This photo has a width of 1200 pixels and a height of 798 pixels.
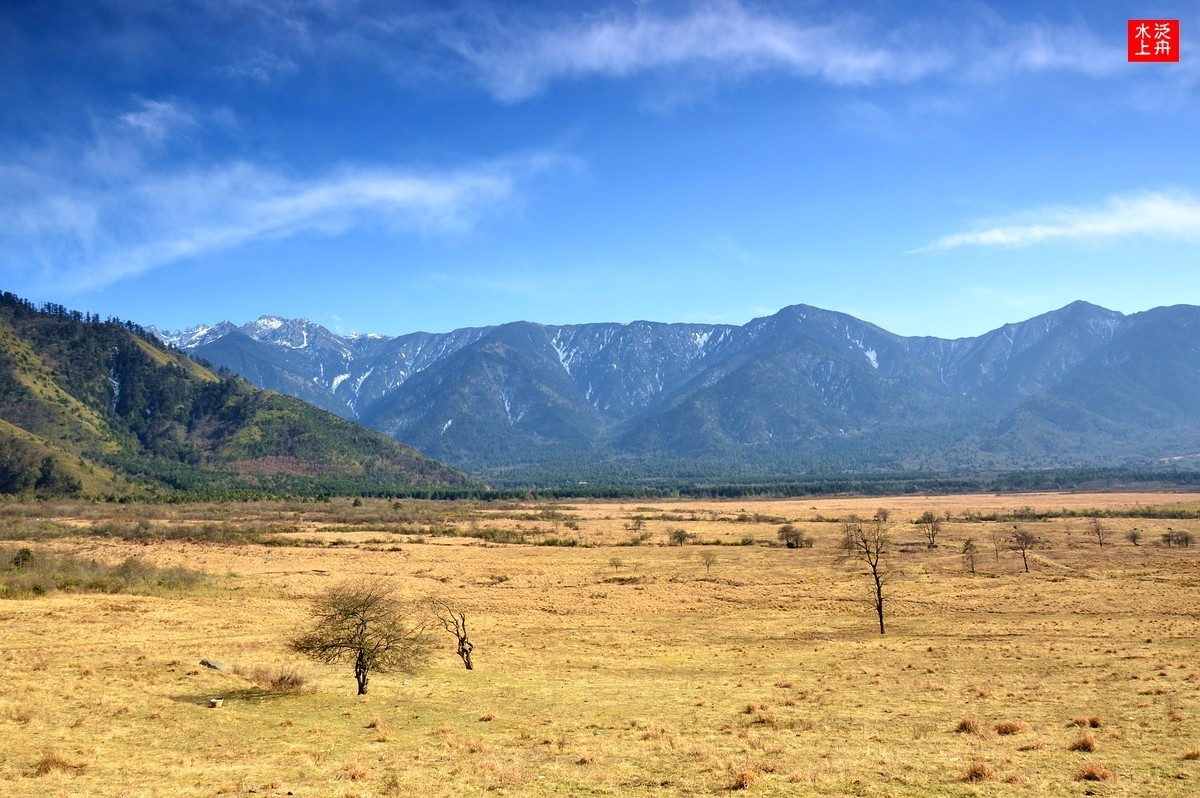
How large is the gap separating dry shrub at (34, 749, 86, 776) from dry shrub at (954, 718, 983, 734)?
73.6 ft

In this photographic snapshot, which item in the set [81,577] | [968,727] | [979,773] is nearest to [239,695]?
[979,773]

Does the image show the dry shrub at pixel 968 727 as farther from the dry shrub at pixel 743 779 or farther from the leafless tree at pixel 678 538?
the leafless tree at pixel 678 538

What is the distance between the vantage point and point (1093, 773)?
50.8ft

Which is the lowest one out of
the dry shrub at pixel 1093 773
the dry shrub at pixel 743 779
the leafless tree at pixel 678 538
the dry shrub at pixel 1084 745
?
the leafless tree at pixel 678 538

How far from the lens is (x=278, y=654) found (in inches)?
1297

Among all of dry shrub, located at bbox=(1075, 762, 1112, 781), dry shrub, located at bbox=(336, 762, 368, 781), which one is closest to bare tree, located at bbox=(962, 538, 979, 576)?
dry shrub, located at bbox=(1075, 762, 1112, 781)

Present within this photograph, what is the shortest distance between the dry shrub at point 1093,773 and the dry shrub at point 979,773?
172 cm

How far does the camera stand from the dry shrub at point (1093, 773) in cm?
1534

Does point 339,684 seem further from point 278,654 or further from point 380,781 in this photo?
point 380,781

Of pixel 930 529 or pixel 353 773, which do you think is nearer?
pixel 353 773

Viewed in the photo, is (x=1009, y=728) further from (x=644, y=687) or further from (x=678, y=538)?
(x=678, y=538)

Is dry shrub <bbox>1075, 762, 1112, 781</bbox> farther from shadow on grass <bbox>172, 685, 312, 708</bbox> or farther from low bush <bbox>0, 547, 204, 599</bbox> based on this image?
low bush <bbox>0, 547, 204, 599</bbox>

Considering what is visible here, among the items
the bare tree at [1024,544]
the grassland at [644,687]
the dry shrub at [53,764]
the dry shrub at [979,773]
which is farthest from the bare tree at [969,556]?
the dry shrub at [53,764]

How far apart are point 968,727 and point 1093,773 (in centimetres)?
545
